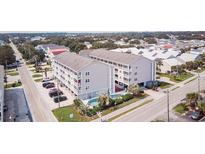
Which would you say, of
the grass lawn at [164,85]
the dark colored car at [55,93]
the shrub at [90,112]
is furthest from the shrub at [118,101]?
the grass lawn at [164,85]

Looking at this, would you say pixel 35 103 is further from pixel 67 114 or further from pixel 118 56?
pixel 118 56

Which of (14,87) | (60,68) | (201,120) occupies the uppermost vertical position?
(60,68)

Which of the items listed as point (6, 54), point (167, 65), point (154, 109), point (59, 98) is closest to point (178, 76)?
point (167, 65)

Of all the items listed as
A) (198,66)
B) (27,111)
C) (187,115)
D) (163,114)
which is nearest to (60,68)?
(27,111)

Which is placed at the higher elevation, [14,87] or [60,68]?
[60,68]

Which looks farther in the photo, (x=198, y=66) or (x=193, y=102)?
(x=198, y=66)

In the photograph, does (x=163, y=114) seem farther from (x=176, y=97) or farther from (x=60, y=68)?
(x=60, y=68)
